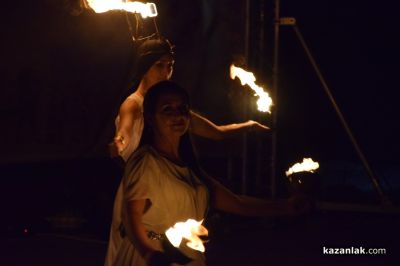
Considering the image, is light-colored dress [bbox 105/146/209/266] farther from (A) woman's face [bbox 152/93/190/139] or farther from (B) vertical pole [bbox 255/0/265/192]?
(B) vertical pole [bbox 255/0/265/192]

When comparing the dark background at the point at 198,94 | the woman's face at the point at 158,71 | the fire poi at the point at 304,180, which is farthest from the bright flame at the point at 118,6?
the fire poi at the point at 304,180

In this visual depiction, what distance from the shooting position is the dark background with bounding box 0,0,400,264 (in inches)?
297

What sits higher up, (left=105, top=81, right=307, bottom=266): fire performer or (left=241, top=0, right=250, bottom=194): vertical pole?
(left=241, top=0, right=250, bottom=194): vertical pole

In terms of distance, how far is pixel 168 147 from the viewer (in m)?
2.98

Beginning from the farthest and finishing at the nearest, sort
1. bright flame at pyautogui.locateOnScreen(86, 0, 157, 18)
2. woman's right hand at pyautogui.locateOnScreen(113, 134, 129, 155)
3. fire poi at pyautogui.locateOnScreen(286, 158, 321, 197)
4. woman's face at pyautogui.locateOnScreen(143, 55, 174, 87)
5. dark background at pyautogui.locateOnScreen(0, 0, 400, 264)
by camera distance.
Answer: dark background at pyautogui.locateOnScreen(0, 0, 400, 264) → bright flame at pyautogui.locateOnScreen(86, 0, 157, 18) → woman's face at pyautogui.locateOnScreen(143, 55, 174, 87) → woman's right hand at pyautogui.locateOnScreen(113, 134, 129, 155) → fire poi at pyautogui.locateOnScreen(286, 158, 321, 197)

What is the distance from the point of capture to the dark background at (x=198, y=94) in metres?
7.55

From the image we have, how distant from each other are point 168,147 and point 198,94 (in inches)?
254

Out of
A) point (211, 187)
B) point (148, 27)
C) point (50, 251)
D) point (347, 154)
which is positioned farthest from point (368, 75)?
point (211, 187)

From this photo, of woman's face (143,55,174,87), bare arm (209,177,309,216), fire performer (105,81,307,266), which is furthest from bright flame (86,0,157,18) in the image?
bare arm (209,177,309,216)

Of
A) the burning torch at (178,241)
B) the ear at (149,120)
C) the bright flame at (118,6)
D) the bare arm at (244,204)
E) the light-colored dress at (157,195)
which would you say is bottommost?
the burning torch at (178,241)

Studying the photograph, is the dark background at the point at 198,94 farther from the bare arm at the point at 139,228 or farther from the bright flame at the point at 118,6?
the bare arm at the point at 139,228

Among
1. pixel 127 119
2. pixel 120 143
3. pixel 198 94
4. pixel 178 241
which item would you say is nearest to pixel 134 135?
pixel 127 119

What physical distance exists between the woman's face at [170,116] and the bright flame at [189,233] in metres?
0.43

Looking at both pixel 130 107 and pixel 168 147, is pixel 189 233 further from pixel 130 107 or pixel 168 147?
pixel 130 107
